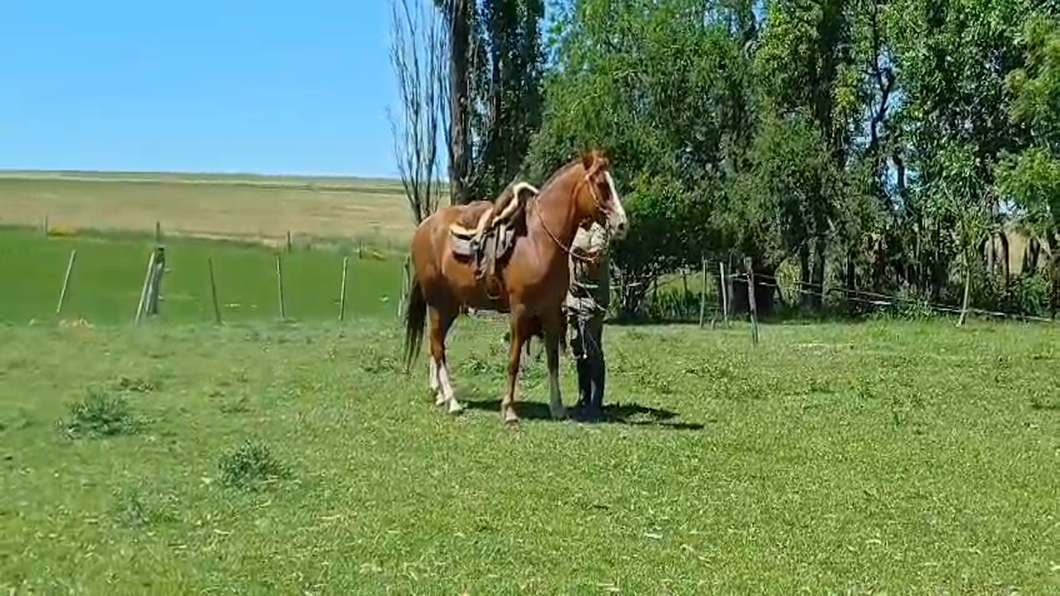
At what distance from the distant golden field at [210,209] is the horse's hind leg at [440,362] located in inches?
1406

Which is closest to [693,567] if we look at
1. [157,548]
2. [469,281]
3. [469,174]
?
[157,548]

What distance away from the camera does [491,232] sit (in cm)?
1262

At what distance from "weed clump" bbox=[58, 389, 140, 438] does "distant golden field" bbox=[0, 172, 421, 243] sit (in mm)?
37451

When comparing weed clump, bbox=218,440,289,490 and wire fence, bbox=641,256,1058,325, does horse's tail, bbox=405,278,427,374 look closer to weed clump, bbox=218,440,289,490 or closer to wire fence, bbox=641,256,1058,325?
weed clump, bbox=218,440,289,490

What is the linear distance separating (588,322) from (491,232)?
1165mm

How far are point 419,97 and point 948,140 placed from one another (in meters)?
11.9

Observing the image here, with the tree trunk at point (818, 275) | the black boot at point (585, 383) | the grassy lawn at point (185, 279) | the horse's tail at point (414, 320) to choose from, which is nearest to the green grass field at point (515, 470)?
the black boot at point (585, 383)

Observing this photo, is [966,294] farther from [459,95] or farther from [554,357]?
[554,357]

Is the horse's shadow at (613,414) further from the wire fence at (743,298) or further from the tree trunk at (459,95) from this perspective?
the tree trunk at (459,95)

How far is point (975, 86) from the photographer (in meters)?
31.8

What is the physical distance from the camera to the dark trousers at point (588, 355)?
12758 millimetres

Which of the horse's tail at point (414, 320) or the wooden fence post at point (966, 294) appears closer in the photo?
the horse's tail at point (414, 320)

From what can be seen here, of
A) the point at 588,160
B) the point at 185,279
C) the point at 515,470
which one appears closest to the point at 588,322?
the point at 588,160

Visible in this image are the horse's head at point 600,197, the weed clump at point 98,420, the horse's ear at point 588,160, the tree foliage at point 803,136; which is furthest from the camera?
the tree foliage at point 803,136
